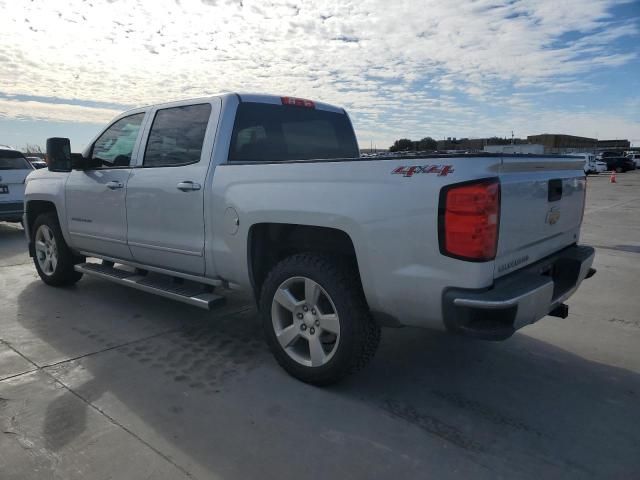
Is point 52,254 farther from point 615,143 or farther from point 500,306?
point 615,143

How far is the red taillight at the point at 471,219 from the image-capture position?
96.3 inches

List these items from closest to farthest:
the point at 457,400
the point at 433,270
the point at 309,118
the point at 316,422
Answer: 1. the point at 433,270
2. the point at 316,422
3. the point at 457,400
4. the point at 309,118

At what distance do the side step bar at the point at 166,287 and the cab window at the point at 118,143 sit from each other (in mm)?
1046

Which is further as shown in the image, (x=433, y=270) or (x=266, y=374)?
(x=266, y=374)

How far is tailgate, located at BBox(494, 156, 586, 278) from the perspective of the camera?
2.62 meters

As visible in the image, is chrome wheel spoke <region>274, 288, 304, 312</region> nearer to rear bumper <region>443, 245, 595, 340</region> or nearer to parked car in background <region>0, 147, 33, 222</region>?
rear bumper <region>443, 245, 595, 340</region>

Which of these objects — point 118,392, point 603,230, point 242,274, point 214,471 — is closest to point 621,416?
point 214,471

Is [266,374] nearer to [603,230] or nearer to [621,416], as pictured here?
[621,416]

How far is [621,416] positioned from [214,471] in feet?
7.72

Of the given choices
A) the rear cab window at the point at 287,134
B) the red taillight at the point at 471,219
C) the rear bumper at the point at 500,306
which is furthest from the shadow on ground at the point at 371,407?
the rear cab window at the point at 287,134

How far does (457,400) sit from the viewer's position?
3.11 m

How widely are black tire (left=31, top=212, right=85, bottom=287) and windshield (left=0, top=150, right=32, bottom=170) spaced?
503 centimetres

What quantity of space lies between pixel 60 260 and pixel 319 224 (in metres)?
3.92

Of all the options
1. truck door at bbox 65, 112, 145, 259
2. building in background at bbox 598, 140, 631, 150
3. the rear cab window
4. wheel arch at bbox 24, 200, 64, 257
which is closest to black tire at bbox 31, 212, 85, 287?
wheel arch at bbox 24, 200, 64, 257
